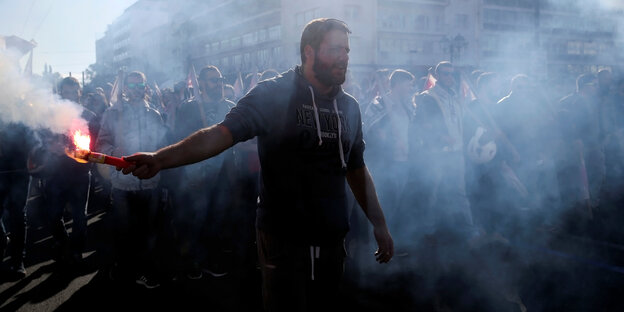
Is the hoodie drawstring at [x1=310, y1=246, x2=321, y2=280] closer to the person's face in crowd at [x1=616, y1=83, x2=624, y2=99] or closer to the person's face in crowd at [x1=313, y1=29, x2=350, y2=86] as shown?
the person's face in crowd at [x1=313, y1=29, x2=350, y2=86]

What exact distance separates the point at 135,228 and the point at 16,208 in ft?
4.51

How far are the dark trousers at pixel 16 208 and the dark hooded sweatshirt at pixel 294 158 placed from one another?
3686 millimetres

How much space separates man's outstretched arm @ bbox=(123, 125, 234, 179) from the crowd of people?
2.57 feet

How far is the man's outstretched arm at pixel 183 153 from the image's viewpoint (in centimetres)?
171

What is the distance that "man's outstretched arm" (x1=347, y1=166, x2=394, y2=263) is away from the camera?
2449 mm

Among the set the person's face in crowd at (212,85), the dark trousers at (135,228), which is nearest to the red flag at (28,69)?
the dark trousers at (135,228)

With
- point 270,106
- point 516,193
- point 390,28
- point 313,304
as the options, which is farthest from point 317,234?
point 390,28

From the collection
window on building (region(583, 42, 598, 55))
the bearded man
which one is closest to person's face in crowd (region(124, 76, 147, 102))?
the bearded man

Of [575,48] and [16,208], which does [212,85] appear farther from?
[575,48]

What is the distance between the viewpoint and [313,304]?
2.11 meters

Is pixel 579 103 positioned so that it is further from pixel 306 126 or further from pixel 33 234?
pixel 33 234

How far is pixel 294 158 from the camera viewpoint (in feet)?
6.79

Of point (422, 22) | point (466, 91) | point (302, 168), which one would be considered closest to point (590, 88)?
point (466, 91)

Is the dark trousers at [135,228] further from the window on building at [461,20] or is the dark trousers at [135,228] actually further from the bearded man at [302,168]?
the window on building at [461,20]
